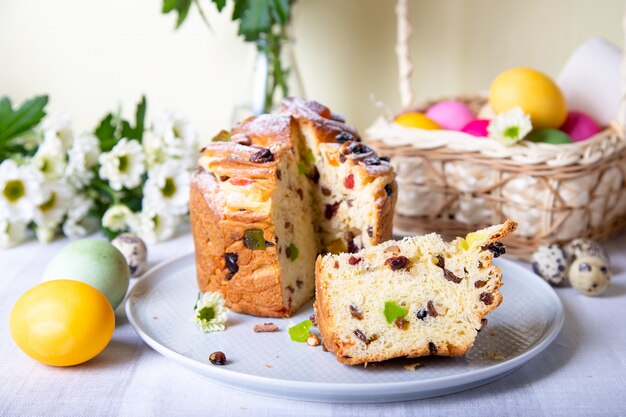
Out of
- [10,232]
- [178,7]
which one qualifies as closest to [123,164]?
[10,232]

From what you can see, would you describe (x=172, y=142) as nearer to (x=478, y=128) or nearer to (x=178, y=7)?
(x=178, y=7)

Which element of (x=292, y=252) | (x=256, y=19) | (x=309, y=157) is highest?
(x=256, y=19)

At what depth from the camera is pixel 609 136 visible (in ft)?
7.89

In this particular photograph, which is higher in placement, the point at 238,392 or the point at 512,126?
the point at 512,126

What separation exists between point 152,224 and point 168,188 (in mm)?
143

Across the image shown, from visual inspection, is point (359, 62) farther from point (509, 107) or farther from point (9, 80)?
point (9, 80)

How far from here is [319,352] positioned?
5.70 feet

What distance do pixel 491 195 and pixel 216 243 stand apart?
97 cm

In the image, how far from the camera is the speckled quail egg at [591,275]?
2.12m

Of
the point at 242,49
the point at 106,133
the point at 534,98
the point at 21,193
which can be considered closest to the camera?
the point at 534,98

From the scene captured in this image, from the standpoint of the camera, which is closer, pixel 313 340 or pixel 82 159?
pixel 313 340

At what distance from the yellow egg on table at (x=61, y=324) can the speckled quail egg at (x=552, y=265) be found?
1.28m

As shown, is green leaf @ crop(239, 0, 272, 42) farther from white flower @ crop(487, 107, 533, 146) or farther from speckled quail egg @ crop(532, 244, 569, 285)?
speckled quail egg @ crop(532, 244, 569, 285)

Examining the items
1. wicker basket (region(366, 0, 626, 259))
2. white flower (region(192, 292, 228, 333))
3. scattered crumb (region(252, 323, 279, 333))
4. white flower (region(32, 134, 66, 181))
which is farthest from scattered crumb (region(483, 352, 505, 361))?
white flower (region(32, 134, 66, 181))
